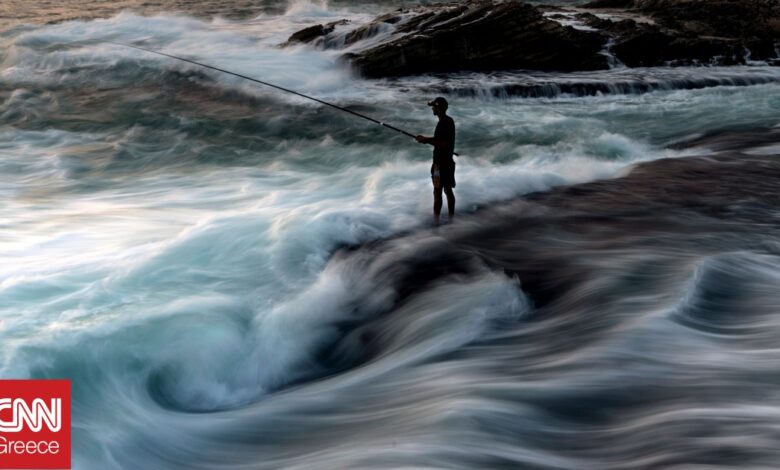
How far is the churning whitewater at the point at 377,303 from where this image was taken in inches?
216

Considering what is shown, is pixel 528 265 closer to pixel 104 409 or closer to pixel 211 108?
pixel 104 409

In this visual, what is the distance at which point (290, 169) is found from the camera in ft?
43.0

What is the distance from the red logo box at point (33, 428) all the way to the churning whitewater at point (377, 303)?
14cm

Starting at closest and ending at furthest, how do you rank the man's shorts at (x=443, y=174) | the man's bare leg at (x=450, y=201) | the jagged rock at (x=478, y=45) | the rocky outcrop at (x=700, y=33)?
1. the man's shorts at (x=443, y=174)
2. the man's bare leg at (x=450, y=201)
3. the jagged rock at (x=478, y=45)
4. the rocky outcrop at (x=700, y=33)

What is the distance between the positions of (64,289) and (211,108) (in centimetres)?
972

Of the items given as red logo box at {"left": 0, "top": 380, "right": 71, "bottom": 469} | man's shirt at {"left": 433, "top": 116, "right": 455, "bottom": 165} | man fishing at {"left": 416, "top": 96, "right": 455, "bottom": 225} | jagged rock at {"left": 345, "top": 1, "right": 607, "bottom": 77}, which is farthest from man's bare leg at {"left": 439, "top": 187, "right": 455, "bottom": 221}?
jagged rock at {"left": 345, "top": 1, "right": 607, "bottom": 77}

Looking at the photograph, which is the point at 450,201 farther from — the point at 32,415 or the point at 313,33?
the point at 313,33

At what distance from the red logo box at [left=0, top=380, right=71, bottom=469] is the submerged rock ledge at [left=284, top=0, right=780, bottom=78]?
1352 centimetres

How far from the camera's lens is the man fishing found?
835 cm

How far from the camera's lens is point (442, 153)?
878 cm

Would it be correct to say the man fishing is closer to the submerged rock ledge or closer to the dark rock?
the submerged rock ledge

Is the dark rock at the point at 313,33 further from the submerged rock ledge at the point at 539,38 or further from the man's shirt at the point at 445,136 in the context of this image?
the man's shirt at the point at 445,136

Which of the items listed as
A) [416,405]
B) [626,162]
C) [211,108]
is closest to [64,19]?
[211,108]

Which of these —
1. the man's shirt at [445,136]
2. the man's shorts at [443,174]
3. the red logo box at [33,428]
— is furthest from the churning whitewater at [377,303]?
the man's shirt at [445,136]
